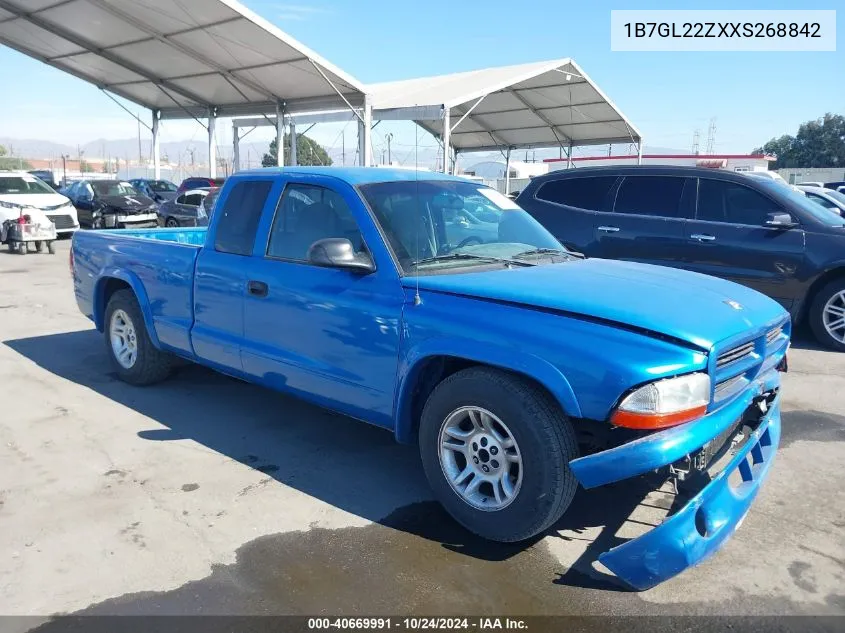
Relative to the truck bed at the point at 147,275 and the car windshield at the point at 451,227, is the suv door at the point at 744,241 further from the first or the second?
the truck bed at the point at 147,275

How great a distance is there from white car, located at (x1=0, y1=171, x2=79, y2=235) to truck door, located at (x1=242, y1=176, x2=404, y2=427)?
573 inches

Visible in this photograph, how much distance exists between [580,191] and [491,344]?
238 inches

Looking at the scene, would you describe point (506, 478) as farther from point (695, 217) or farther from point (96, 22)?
point (96, 22)

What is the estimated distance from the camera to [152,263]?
518cm

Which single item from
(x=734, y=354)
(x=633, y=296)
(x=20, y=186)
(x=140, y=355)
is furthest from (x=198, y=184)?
(x=734, y=354)

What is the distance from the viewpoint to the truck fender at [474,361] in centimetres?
283

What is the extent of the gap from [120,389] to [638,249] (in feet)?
19.3

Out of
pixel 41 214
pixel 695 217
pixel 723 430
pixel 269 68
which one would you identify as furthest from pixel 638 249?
pixel 269 68

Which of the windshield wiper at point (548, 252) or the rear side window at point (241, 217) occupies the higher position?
the rear side window at point (241, 217)

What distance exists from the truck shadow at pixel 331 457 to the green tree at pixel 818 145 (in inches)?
2837

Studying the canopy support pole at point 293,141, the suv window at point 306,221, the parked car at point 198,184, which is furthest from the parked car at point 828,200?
the parked car at point 198,184

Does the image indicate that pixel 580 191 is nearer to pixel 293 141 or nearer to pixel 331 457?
pixel 331 457

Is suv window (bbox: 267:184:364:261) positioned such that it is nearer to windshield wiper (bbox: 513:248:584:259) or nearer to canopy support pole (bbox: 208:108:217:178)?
windshield wiper (bbox: 513:248:584:259)

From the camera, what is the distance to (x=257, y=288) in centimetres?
423
